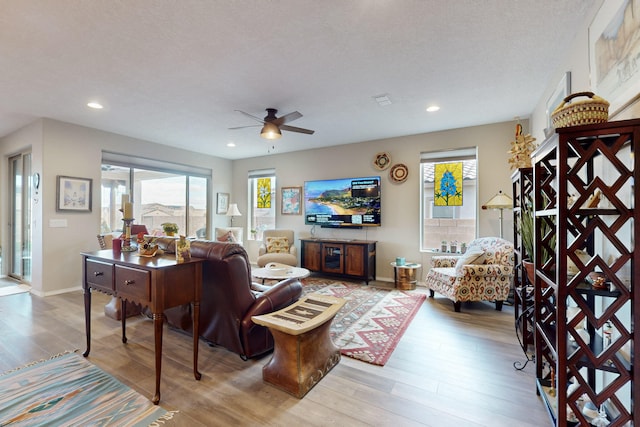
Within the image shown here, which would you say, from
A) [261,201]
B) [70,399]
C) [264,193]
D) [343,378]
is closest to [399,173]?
[264,193]

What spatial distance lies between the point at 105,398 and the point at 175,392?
43 centimetres

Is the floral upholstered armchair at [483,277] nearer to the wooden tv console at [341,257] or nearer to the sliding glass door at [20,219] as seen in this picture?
the wooden tv console at [341,257]

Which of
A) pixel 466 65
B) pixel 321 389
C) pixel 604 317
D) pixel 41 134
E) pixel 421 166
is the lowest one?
pixel 321 389

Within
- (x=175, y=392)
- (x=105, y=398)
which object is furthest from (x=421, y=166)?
(x=105, y=398)

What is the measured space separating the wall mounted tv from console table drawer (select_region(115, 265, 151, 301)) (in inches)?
157

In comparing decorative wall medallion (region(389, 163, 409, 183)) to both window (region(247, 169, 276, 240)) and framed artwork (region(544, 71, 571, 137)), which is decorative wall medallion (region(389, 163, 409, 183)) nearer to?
framed artwork (region(544, 71, 571, 137))

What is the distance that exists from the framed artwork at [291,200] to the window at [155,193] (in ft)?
6.39

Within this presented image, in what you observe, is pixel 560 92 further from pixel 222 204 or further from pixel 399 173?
pixel 222 204

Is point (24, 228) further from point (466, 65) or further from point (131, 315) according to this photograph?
point (466, 65)

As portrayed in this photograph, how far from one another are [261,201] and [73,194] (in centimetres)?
347

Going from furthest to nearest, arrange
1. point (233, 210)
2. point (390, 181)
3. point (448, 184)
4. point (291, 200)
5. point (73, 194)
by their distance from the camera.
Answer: point (233, 210)
point (291, 200)
point (390, 181)
point (448, 184)
point (73, 194)

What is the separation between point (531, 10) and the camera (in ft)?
6.47

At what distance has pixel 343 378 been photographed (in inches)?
82.7

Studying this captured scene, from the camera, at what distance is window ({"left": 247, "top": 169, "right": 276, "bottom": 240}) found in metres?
6.72
